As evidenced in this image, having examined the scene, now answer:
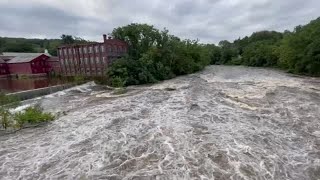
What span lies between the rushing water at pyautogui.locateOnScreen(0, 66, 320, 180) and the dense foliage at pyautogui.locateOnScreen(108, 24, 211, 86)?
49.7ft

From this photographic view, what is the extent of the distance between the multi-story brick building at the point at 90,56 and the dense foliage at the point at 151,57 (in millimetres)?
2388

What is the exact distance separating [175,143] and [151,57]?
2751cm

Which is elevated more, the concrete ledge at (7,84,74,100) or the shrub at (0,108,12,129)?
the shrub at (0,108,12,129)

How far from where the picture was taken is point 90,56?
38.7 m

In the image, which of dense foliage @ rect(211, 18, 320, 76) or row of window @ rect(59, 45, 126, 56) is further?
row of window @ rect(59, 45, 126, 56)

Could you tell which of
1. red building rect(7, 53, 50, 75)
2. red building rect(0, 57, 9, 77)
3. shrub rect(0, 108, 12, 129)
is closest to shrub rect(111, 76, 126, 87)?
shrub rect(0, 108, 12, 129)

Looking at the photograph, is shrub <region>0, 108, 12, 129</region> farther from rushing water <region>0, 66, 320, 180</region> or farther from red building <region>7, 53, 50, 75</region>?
red building <region>7, 53, 50, 75</region>

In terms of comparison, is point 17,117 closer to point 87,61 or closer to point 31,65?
Answer: point 87,61

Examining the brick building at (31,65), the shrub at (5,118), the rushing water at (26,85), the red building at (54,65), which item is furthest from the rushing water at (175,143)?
the brick building at (31,65)

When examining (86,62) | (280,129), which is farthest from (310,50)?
(86,62)

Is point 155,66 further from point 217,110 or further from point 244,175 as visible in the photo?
point 244,175

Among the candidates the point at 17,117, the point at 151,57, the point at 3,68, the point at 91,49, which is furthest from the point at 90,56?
the point at 17,117

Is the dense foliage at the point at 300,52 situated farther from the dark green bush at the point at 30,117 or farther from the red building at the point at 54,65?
the red building at the point at 54,65

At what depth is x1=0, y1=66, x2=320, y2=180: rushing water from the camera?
27.4 feet
